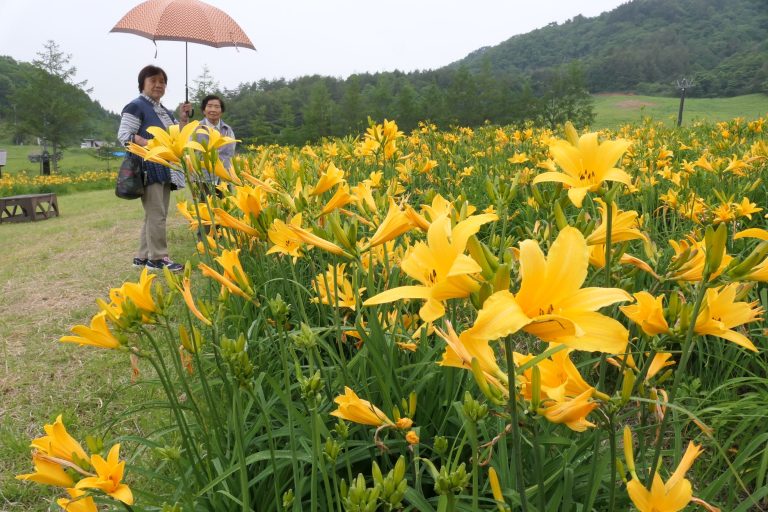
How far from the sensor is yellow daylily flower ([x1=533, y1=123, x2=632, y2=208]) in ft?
2.87

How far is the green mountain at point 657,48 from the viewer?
4075 centimetres

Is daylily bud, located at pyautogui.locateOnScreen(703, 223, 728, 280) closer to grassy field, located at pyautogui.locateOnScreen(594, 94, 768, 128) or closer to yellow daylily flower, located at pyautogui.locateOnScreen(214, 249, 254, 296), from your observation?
yellow daylily flower, located at pyautogui.locateOnScreen(214, 249, 254, 296)

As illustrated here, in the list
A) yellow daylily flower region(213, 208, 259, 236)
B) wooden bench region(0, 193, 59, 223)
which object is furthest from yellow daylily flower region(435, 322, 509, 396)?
wooden bench region(0, 193, 59, 223)

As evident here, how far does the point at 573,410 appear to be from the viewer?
64 centimetres

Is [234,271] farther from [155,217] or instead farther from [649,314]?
[155,217]

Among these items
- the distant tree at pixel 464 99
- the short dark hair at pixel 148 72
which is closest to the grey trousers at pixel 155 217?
the short dark hair at pixel 148 72

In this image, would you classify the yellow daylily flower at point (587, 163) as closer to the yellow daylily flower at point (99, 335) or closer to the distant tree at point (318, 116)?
the yellow daylily flower at point (99, 335)

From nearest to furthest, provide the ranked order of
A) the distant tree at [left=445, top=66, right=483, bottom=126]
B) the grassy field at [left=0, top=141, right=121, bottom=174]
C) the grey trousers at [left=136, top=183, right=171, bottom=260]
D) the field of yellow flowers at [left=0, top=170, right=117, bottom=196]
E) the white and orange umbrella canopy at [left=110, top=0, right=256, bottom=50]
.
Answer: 1. the grey trousers at [left=136, top=183, right=171, bottom=260]
2. the white and orange umbrella canopy at [left=110, top=0, right=256, bottom=50]
3. the field of yellow flowers at [left=0, top=170, right=117, bottom=196]
4. the distant tree at [left=445, top=66, right=483, bottom=126]
5. the grassy field at [left=0, top=141, right=121, bottom=174]

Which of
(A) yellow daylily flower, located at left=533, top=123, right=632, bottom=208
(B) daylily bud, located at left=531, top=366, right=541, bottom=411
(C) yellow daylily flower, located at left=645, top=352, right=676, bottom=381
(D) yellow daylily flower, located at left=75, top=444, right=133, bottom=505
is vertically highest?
(A) yellow daylily flower, located at left=533, top=123, right=632, bottom=208

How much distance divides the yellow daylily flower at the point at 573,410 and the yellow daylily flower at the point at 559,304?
0.35ft

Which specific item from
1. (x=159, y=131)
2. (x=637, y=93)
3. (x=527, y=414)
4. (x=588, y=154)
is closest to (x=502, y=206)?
(x=588, y=154)

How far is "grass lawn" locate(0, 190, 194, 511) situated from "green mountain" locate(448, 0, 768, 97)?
33687 millimetres

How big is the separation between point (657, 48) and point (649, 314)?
215 feet

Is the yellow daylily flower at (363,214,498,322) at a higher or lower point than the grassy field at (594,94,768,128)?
lower
